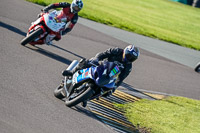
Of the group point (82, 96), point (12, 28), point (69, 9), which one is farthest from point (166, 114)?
point (12, 28)

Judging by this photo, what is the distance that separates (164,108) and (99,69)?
12.0ft

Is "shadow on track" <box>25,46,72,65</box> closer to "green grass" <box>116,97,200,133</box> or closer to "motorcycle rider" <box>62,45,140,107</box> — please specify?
"green grass" <box>116,97,200,133</box>

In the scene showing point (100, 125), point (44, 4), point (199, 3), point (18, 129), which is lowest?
point (199, 3)

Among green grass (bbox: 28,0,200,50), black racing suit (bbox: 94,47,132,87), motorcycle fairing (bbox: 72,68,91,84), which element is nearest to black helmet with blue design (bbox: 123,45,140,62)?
black racing suit (bbox: 94,47,132,87)

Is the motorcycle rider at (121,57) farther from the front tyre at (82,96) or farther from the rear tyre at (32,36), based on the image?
the rear tyre at (32,36)

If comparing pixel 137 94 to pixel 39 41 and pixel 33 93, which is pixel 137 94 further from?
pixel 33 93

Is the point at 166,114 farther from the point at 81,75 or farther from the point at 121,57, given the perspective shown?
the point at 81,75

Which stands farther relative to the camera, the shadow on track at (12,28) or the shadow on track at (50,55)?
the shadow on track at (12,28)

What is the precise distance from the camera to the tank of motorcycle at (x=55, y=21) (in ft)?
37.7

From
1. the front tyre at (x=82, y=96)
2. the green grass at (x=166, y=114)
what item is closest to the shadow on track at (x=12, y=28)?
the green grass at (x=166, y=114)

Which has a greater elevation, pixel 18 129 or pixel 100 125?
pixel 18 129

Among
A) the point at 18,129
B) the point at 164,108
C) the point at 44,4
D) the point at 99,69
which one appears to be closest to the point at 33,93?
the point at 99,69

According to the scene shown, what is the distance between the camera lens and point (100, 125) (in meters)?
7.87

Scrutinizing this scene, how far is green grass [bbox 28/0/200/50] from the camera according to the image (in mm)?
21039
